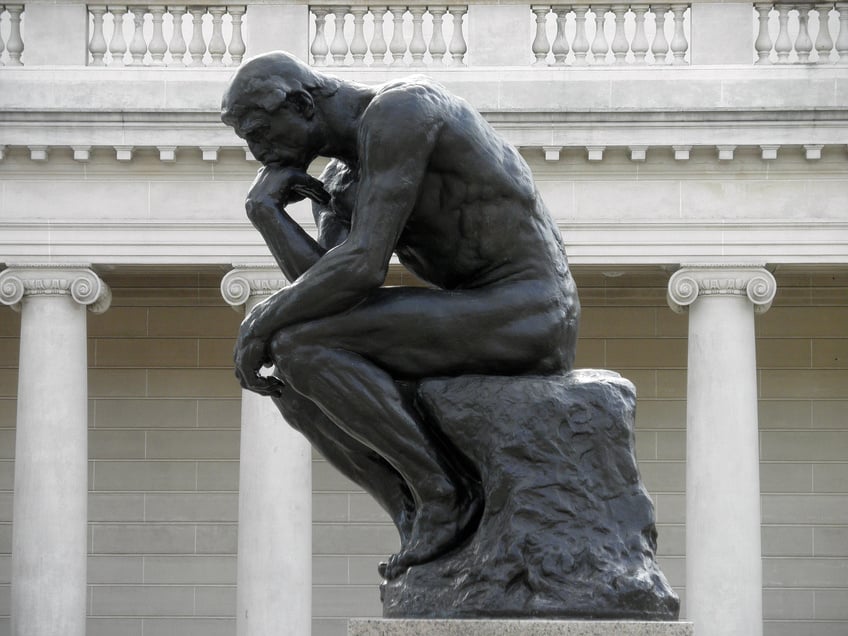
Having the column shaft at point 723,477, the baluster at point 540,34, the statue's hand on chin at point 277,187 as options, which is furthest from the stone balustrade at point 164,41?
the statue's hand on chin at point 277,187

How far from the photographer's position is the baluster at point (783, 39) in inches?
1073

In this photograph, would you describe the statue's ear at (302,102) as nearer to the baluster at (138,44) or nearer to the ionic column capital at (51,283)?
the ionic column capital at (51,283)

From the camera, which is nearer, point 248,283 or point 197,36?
point 248,283

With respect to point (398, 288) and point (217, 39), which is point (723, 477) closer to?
point (217, 39)

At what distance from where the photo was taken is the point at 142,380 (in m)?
33.1

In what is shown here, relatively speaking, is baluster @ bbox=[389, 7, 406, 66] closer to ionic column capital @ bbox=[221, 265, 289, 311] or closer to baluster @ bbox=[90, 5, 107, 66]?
ionic column capital @ bbox=[221, 265, 289, 311]

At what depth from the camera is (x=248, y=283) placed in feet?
Answer: 90.0

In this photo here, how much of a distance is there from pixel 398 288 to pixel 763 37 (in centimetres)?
1953

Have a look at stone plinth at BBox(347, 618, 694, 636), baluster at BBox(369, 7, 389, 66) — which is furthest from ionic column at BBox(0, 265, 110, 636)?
stone plinth at BBox(347, 618, 694, 636)

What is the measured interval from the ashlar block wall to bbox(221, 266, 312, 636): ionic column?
4797 millimetres

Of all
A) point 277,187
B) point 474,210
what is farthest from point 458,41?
point 474,210

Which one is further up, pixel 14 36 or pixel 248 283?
pixel 14 36

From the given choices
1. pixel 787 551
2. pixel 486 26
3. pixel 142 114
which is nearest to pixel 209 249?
pixel 142 114

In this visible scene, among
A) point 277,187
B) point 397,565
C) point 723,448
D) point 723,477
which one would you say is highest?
point 723,448
